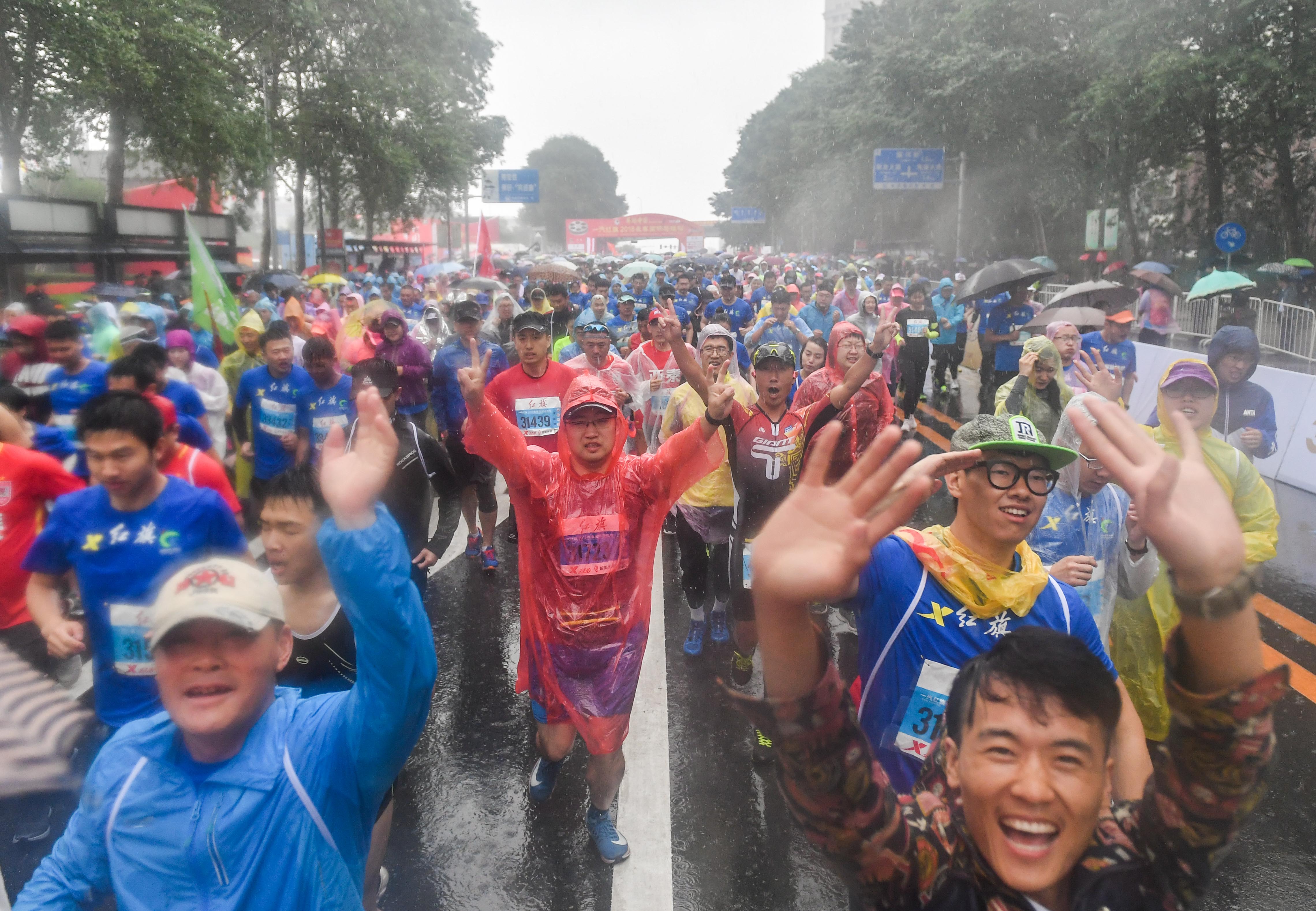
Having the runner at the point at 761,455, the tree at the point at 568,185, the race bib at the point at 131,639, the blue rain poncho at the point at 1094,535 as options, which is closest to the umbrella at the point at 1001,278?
the runner at the point at 761,455

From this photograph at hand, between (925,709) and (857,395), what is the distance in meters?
3.77

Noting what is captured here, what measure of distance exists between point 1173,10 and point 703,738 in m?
21.2

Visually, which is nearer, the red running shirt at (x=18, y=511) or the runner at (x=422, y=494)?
the red running shirt at (x=18, y=511)

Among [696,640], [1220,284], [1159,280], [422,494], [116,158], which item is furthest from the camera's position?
[116,158]

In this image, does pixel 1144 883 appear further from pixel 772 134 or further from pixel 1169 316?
pixel 772 134

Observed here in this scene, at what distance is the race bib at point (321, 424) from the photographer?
620 cm

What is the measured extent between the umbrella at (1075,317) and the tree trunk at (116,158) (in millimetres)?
20211

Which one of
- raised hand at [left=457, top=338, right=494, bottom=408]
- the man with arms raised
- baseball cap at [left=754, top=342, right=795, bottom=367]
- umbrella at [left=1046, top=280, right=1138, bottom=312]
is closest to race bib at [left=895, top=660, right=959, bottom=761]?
the man with arms raised

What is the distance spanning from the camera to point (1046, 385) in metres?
5.41

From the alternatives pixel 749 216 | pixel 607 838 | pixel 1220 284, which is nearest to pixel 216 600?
pixel 607 838

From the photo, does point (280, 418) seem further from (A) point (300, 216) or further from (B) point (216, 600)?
(A) point (300, 216)

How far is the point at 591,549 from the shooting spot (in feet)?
12.3

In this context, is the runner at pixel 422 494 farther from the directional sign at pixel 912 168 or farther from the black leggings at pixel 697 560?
the directional sign at pixel 912 168

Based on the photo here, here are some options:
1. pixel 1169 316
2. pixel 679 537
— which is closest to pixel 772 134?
pixel 1169 316
